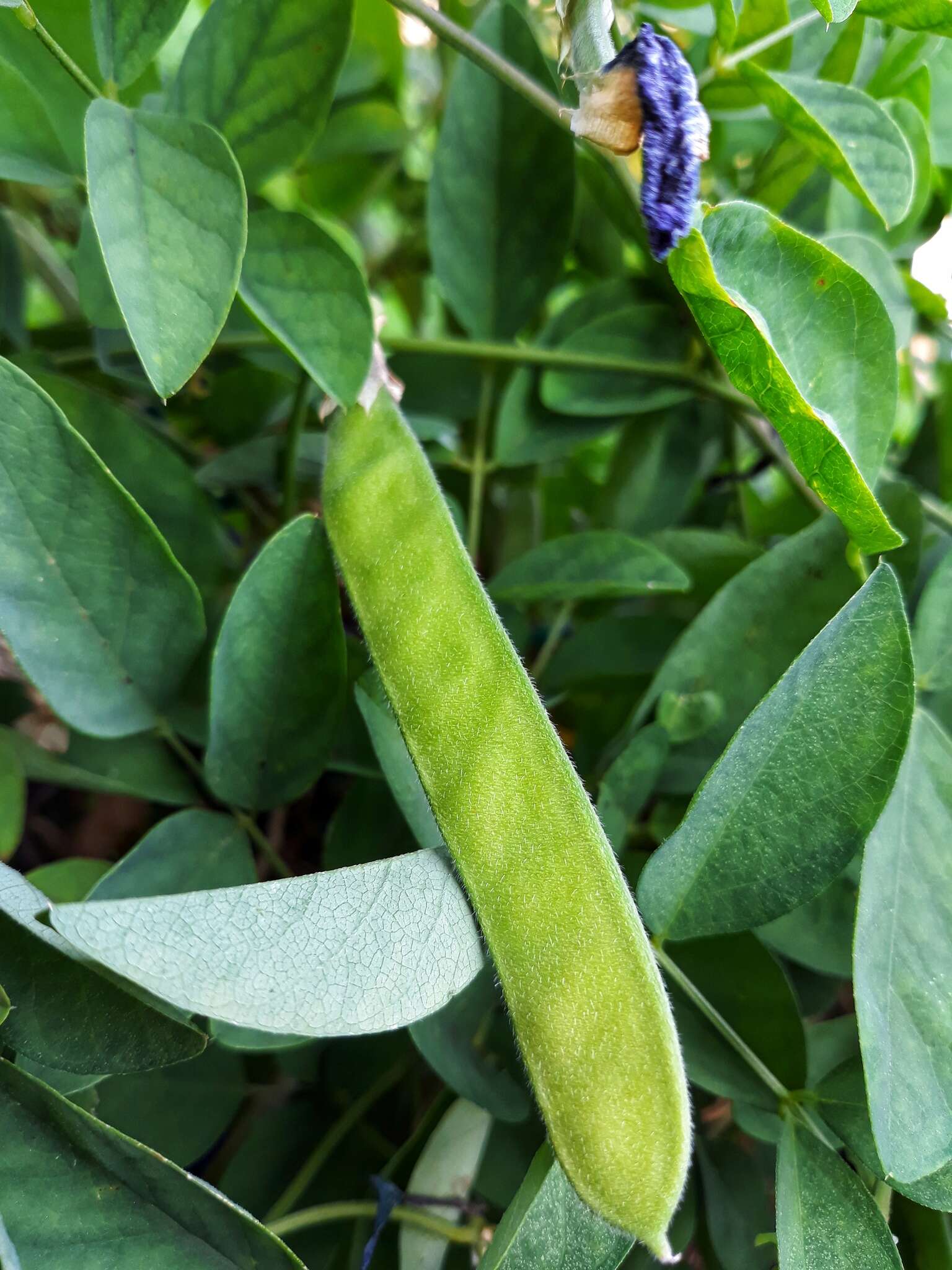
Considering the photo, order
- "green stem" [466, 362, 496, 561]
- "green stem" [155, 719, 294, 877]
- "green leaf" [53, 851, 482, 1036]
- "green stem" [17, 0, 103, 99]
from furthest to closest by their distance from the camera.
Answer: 1. "green stem" [466, 362, 496, 561]
2. "green stem" [155, 719, 294, 877]
3. "green stem" [17, 0, 103, 99]
4. "green leaf" [53, 851, 482, 1036]

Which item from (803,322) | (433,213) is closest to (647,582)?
(803,322)

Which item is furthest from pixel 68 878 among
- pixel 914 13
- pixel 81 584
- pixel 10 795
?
pixel 914 13

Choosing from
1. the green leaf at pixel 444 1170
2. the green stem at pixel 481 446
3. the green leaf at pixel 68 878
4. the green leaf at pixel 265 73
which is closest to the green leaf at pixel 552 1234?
the green leaf at pixel 444 1170

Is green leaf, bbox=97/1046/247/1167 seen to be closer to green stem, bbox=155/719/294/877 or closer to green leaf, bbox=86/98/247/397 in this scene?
green stem, bbox=155/719/294/877

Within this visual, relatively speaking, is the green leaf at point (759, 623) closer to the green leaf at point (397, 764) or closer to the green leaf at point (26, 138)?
the green leaf at point (397, 764)

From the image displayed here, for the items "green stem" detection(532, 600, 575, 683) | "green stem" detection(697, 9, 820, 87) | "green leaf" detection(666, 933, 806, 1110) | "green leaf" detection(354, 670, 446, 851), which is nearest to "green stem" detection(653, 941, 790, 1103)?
"green leaf" detection(666, 933, 806, 1110)

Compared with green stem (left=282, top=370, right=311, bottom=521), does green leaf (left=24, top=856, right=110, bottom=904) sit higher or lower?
lower

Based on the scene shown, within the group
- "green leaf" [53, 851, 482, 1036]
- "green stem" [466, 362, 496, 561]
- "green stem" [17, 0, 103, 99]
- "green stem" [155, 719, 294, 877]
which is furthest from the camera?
"green stem" [466, 362, 496, 561]
